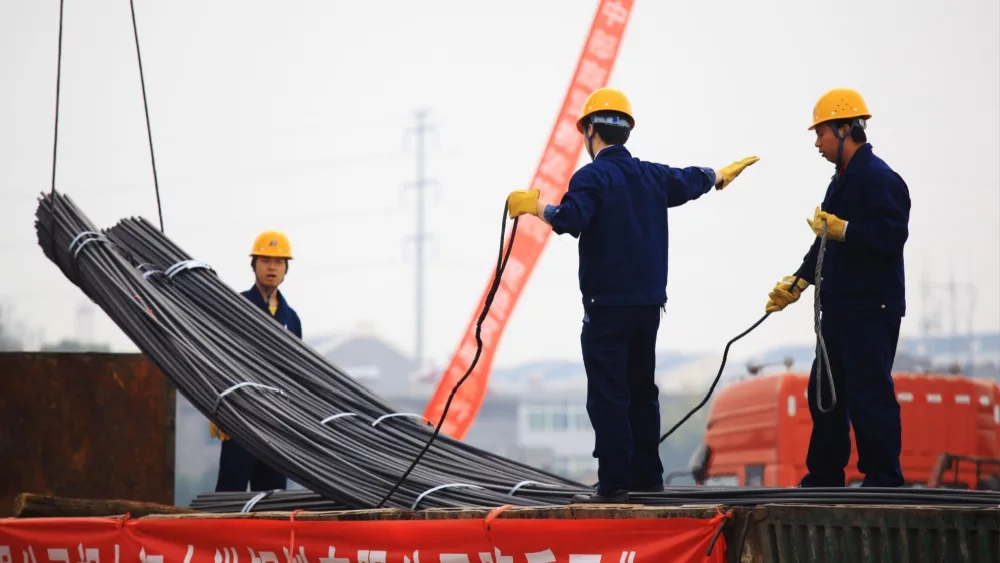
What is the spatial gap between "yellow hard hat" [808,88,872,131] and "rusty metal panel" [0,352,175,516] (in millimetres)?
4366

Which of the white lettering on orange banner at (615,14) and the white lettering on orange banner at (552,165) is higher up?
the white lettering on orange banner at (615,14)

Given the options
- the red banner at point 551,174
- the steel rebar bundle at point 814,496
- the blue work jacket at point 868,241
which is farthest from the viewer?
the red banner at point 551,174

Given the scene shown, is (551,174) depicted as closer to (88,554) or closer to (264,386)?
(264,386)

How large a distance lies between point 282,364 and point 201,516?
4.66 feet

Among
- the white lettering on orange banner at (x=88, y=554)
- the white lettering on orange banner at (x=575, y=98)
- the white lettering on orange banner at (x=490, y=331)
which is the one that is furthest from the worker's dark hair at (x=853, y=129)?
the white lettering on orange banner at (x=490, y=331)

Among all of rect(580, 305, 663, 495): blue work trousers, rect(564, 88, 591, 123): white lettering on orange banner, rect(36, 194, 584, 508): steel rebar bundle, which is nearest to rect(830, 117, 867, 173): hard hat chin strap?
rect(580, 305, 663, 495): blue work trousers

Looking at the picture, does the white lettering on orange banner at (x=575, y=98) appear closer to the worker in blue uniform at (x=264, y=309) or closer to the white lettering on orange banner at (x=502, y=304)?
the white lettering on orange banner at (x=502, y=304)

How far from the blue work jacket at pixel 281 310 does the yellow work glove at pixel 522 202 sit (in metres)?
3.41

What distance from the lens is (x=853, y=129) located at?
17.2 feet

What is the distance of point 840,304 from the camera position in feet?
17.0

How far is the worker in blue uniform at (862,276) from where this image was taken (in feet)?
16.5

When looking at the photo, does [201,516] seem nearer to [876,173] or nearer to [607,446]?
[607,446]

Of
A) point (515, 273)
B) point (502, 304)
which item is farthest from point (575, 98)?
point (502, 304)

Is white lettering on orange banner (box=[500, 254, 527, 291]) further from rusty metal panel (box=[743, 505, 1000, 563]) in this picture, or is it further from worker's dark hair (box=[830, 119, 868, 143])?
rusty metal panel (box=[743, 505, 1000, 563])
